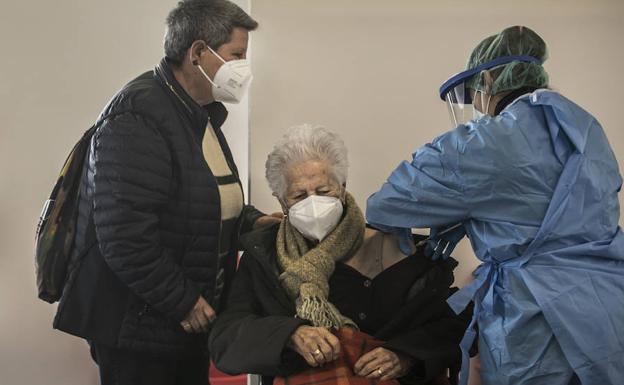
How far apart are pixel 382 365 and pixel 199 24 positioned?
1013mm

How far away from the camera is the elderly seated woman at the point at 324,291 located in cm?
152

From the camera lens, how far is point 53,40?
246 centimetres

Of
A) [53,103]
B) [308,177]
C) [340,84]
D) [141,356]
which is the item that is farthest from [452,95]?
[53,103]

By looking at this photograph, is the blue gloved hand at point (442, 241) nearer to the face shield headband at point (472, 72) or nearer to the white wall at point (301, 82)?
the face shield headband at point (472, 72)

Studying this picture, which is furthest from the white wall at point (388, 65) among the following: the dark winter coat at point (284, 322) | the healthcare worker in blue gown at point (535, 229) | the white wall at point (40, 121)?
the healthcare worker in blue gown at point (535, 229)

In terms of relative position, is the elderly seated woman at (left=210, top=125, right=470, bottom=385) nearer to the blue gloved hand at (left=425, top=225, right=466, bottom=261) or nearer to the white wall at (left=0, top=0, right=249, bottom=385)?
the blue gloved hand at (left=425, top=225, right=466, bottom=261)

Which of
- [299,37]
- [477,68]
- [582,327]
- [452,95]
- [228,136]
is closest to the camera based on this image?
[582,327]

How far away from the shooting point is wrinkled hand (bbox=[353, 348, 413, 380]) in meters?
1.51

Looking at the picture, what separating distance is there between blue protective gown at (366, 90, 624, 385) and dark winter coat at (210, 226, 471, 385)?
0.40ft

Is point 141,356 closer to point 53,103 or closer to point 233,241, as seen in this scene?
point 233,241

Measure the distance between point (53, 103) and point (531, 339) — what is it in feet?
6.56

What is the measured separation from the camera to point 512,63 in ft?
5.09

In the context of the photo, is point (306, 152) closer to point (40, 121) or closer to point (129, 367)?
point (129, 367)

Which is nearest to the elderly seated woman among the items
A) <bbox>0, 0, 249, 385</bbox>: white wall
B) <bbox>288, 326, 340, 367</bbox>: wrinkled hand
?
<bbox>288, 326, 340, 367</bbox>: wrinkled hand
